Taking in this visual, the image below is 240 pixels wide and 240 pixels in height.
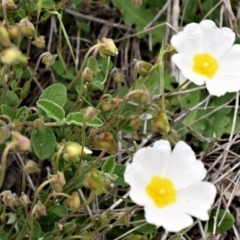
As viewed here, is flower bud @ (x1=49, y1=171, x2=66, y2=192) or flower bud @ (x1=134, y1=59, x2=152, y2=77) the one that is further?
flower bud @ (x1=134, y1=59, x2=152, y2=77)

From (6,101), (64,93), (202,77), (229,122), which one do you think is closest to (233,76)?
(202,77)

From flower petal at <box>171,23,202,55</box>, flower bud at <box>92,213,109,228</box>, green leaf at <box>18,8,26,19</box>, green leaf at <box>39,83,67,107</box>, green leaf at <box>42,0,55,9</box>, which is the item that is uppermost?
green leaf at <box>42,0,55,9</box>

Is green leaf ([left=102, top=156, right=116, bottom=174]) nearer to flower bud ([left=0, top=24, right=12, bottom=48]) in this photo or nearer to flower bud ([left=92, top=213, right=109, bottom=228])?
flower bud ([left=92, top=213, right=109, bottom=228])

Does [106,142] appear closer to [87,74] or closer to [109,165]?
[109,165]

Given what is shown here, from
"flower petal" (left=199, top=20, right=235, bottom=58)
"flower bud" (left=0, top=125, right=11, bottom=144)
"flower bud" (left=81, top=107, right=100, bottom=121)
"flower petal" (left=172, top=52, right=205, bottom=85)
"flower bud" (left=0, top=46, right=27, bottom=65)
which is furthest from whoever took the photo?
"flower petal" (left=199, top=20, right=235, bottom=58)

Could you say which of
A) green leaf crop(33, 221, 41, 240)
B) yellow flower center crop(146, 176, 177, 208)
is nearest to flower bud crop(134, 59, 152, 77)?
yellow flower center crop(146, 176, 177, 208)

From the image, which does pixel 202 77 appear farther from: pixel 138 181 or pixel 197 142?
pixel 138 181

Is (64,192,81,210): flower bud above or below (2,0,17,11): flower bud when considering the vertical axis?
below

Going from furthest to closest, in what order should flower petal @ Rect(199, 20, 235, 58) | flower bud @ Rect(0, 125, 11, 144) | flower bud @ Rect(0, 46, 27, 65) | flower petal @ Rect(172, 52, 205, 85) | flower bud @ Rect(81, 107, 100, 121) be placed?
1. flower petal @ Rect(199, 20, 235, 58)
2. flower petal @ Rect(172, 52, 205, 85)
3. flower bud @ Rect(81, 107, 100, 121)
4. flower bud @ Rect(0, 125, 11, 144)
5. flower bud @ Rect(0, 46, 27, 65)

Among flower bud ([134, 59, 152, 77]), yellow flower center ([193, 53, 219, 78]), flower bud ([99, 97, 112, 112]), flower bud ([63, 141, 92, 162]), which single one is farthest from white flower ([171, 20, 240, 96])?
flower bud ([63, 141, 92, 162])
